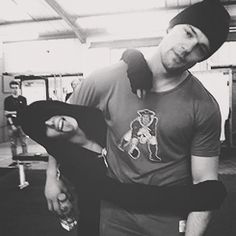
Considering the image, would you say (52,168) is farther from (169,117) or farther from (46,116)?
(169,117)

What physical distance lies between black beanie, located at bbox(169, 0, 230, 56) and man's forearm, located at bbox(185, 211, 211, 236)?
575mm

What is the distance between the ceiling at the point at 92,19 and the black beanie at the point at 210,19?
273 inches

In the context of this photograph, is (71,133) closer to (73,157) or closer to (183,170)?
(73,157)

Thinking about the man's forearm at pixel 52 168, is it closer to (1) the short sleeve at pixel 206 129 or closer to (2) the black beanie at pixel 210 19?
(1) the short sleeve at pixel 206 129

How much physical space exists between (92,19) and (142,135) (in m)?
8.22

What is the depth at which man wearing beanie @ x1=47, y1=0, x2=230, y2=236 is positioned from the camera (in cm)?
105

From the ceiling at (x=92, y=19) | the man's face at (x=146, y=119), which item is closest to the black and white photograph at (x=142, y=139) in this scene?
the man's face at (x=146, y=119)

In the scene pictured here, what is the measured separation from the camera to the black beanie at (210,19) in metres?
1.03

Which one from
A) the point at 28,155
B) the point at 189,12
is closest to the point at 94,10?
the point at 28,155

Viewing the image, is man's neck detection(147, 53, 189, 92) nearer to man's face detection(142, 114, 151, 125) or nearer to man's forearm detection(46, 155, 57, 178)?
man's face detection(142, 114, 151, 125)

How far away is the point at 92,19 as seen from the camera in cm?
873

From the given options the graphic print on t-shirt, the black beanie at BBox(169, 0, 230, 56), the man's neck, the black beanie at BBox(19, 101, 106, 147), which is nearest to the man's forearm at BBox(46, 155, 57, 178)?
the black beanie at BBox(19, 101, 106, 147)

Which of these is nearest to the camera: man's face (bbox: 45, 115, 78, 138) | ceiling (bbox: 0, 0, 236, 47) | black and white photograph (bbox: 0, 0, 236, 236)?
man's face (bbox: 45, 115, 78, 138)

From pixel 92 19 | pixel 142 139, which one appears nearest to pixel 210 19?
pixel 142 139
